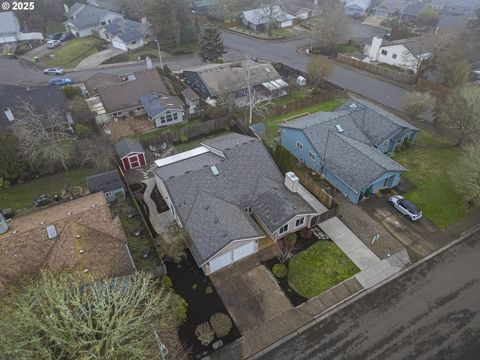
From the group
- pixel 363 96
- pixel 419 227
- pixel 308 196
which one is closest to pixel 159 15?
pixel 363 96

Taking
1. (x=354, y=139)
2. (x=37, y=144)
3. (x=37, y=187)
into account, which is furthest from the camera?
(x=354, y=139)

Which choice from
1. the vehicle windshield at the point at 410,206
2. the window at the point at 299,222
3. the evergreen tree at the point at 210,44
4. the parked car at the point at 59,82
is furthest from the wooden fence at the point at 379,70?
the parked car at the point at 59,82

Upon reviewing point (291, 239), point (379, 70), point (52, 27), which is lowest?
point (291, 239)

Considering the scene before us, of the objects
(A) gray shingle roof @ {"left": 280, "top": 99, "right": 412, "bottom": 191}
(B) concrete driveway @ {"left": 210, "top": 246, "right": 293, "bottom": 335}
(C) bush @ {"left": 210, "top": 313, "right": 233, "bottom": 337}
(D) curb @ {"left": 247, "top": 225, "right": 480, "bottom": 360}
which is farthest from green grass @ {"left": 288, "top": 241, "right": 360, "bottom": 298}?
(A) gray shingle roof @ {"left": 280, "top": 99, "right": 412, "bottom": 191}

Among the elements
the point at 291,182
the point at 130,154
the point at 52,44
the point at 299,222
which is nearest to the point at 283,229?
the point at 299,222

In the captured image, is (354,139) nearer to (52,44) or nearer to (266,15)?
(266,15)

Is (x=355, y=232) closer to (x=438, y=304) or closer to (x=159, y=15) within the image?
(x=438, y=304)
